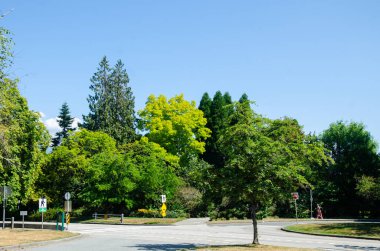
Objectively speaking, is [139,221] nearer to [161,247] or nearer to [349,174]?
[161,247]

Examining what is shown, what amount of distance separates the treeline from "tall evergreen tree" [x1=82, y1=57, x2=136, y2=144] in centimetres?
18

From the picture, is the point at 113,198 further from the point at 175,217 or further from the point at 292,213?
the point at 292,213

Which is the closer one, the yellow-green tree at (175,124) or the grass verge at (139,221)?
the grass verge at (139,221)

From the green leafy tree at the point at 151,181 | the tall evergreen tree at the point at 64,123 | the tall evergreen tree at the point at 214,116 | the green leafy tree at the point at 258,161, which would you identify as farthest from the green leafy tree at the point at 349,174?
the tall evergreen tree at the point at 64,123

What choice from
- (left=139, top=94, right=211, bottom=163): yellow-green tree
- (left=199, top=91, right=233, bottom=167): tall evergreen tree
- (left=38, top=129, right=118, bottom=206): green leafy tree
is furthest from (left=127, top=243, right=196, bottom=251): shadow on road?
(left=199, top=91, right=233, bottom=167): tall evergreen tree

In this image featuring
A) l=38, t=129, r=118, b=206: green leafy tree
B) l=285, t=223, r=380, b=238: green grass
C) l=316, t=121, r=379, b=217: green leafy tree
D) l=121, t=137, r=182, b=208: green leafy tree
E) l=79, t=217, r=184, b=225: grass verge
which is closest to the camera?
l=285, t=223, r=380, b=238: green grass

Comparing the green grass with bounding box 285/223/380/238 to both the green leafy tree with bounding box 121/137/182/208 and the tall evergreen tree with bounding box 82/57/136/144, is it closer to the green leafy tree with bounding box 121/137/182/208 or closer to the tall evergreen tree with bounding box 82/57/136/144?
the green leafy tree with bounding box 121/137/182/208

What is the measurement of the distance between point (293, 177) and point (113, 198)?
96.0 feet

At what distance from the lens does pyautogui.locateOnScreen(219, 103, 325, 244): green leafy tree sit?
20.0 m

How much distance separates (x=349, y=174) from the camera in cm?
5100

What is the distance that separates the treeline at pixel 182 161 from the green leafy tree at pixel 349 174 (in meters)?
0.12

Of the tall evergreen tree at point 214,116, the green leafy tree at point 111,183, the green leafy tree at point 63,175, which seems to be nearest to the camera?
the green leafy tree at point 111,183

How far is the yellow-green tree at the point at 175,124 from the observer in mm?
60844

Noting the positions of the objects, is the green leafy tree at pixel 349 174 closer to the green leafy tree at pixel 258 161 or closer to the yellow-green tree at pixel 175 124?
the yellow-green tree at pixel 175 124
